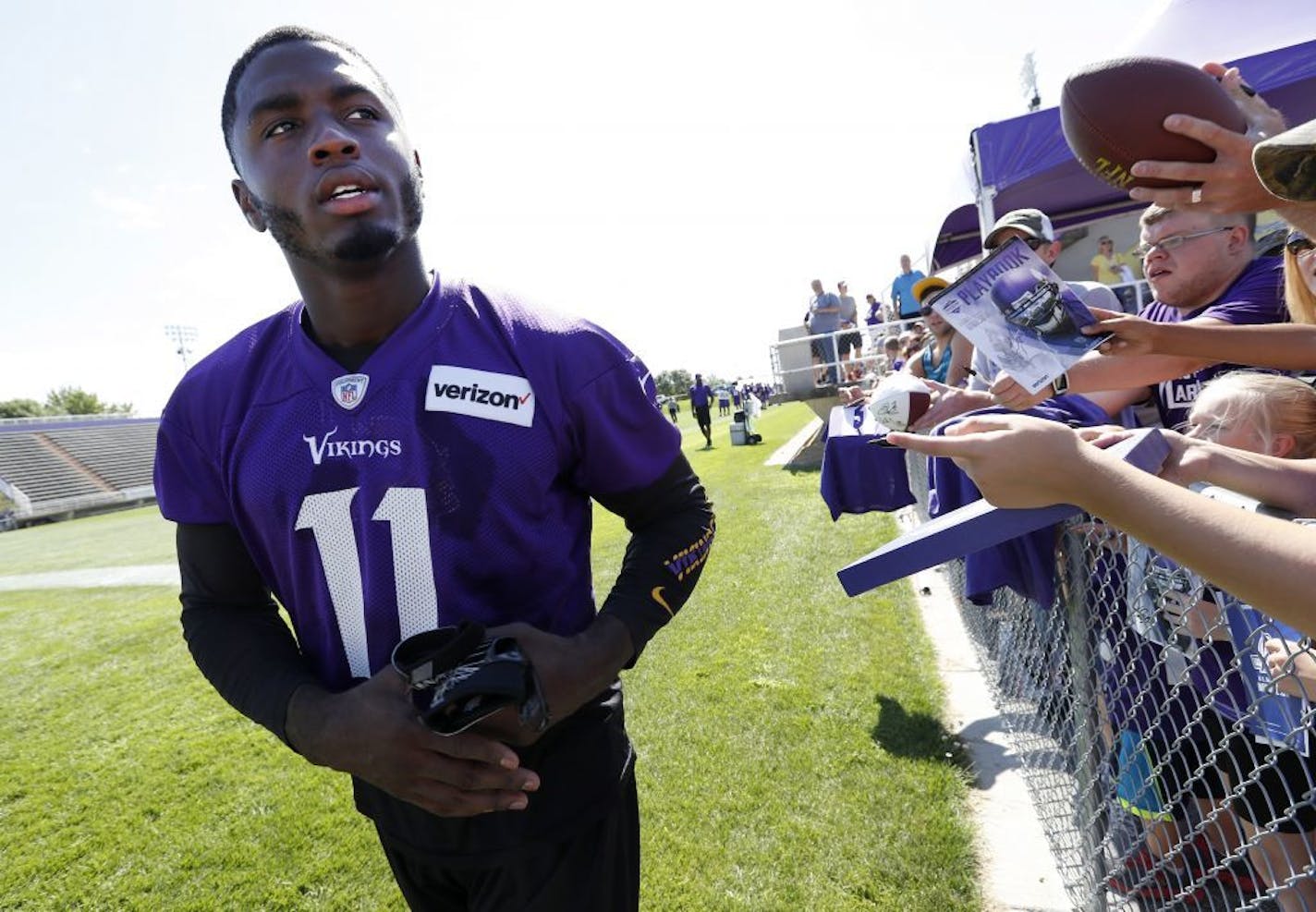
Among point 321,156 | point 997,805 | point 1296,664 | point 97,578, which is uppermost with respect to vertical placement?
point 321,156

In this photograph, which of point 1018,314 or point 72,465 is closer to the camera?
point 1018,314

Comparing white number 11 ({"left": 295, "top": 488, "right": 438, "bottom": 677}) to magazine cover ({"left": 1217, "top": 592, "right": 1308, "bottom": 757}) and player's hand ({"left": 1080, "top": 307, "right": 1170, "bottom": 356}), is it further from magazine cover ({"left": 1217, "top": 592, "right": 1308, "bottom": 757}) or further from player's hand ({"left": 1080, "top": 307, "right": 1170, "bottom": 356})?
player's hand ({"left": 1080, "top": 307, "right": 1170, "bottom": 356})

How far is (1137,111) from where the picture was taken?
181 cm

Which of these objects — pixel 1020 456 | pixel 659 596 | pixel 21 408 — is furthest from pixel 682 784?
pixel 21 408

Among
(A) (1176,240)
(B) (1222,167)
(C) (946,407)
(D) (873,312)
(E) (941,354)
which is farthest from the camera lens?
(D) (873,312)

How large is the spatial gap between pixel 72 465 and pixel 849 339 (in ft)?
208

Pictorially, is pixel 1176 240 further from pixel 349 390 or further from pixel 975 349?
pixel 349 390

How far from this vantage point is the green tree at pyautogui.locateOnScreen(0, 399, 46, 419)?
2808 inches

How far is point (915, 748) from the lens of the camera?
10.7 ft

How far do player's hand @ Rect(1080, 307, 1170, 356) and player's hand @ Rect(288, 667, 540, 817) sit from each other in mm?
1752

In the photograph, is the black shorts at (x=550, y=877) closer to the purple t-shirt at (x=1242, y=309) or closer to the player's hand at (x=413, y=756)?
the player's hand at (x=413, y=756)

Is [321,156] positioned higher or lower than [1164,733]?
higher

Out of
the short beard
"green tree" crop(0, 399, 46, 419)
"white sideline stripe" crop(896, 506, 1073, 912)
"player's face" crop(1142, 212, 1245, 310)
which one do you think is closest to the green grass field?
"white sideline stripe" crop(896, 506, 1073, 912)

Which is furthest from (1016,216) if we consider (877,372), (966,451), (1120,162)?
(877,372)
